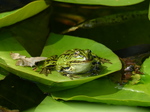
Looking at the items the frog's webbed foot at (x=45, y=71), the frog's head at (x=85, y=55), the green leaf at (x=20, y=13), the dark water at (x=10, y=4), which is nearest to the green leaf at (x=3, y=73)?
the frog's webbed foot at (x=45, y=71)

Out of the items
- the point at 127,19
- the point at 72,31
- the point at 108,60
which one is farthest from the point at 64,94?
the point at 127,19

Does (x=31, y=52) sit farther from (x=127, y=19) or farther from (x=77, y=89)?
(x=127, y=19)

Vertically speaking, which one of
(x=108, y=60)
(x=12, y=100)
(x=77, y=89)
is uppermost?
(x=108, y=60)

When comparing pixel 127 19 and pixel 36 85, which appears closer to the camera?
pixel 36 85

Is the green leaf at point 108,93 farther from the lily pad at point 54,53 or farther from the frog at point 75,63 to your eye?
the frog at point 75,63

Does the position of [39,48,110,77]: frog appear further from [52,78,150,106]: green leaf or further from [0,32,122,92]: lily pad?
[52,78,150,106]: green leaf

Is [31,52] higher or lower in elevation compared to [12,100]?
higher

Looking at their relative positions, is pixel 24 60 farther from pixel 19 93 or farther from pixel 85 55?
pixel 85 55
